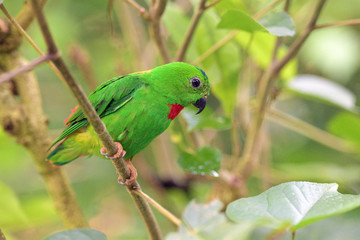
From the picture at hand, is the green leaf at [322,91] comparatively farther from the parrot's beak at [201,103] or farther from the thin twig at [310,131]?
the parrot's beak at [201,103]

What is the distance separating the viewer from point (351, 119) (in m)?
2.43

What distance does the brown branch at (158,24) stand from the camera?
171 centimetres

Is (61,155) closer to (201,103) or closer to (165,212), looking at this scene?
(201,103)

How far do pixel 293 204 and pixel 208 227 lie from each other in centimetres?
33

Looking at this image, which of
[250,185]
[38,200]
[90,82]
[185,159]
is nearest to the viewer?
[185,159]


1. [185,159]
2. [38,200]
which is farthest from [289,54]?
Answer: [38,200]

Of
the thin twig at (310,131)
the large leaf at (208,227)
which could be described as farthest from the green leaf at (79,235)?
the thin twig at (310,131)

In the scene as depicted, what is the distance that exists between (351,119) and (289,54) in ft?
2.44

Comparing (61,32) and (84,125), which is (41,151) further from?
(61,32)

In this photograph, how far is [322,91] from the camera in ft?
7.61

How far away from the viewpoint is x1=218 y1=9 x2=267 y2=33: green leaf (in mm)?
1554

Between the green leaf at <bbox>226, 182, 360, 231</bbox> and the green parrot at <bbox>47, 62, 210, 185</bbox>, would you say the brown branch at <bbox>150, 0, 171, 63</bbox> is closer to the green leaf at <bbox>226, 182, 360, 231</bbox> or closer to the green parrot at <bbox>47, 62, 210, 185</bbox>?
the green parrot at <bbox>47, 62, 210, 185</bbox>

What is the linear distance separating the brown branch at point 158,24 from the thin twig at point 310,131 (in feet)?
2.55

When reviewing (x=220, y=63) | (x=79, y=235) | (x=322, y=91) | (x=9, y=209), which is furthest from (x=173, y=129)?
(x=79, y=235)
